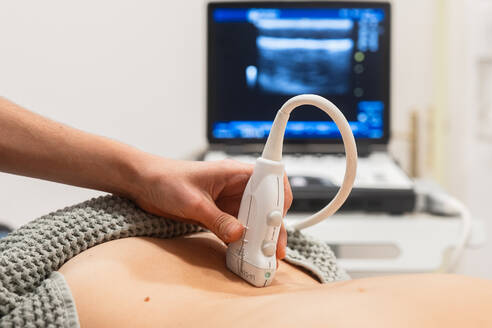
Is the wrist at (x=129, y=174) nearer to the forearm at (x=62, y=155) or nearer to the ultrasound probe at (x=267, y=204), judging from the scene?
the forearm at (x=62, y=155)

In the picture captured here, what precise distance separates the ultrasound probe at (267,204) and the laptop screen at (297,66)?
0.84 metres

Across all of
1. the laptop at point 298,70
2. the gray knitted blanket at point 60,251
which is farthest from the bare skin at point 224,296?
the laptop at point 298,70

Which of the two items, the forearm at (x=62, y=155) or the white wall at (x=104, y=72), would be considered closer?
the forearm at (x=62, y=155)

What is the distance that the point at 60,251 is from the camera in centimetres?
54

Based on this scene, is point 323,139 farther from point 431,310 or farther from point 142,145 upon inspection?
point 431,310

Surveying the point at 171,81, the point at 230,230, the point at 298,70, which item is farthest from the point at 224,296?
the point at 171,81

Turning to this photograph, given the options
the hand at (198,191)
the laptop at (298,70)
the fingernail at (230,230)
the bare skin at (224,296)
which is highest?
the laptop at (298,70)

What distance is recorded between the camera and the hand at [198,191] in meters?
0.63

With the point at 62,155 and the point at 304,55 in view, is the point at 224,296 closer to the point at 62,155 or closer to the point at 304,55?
the point at 62,155

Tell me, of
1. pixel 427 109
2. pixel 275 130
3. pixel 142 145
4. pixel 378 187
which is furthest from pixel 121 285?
pixel 427 109

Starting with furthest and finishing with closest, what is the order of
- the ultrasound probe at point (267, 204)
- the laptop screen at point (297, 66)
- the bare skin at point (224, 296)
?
the laptop screen at point (297, 66) → the ultrasound probe at point (267, 204) → the bare skin at point (224, 296)

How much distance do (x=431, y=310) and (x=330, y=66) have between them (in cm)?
111

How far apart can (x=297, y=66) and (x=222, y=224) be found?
896 millimetres

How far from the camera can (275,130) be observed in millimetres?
600
